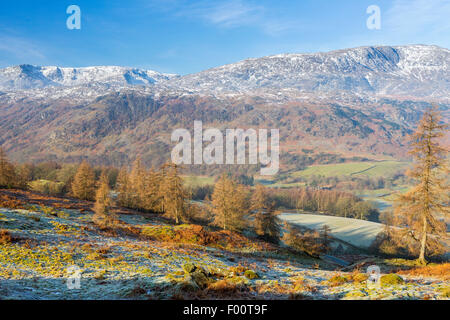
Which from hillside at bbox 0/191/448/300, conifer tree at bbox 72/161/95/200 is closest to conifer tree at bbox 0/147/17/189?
conifer tree at bbox 72/161/95/200

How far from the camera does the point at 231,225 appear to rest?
5550 cm

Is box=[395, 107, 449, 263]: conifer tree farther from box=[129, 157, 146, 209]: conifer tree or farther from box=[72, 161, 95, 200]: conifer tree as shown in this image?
box=[72, 161, 95, 200]: conifer tree

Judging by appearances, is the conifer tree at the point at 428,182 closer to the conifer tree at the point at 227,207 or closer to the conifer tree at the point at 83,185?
the conifer tree at the point at 227,207

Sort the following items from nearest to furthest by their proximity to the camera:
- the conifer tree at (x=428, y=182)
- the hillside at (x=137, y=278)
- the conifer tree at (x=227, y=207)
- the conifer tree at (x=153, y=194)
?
the hillside at (x=137, y=278) → the conifer tree at (x=428, y=182) → the conifer tree at (x=227, y=207) → the conifer tree at (x=153, y=194)

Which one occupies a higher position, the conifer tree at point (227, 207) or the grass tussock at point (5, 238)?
the grass tussock at point (5, 238)

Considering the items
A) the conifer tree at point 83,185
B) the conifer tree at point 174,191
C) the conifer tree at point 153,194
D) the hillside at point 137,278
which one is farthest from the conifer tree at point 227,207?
the conifer tree at point 83,185

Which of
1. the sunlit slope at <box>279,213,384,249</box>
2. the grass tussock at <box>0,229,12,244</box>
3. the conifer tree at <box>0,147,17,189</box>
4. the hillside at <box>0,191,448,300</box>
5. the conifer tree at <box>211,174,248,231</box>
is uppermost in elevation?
the conifer tree at <box>0,147,17,189</box>

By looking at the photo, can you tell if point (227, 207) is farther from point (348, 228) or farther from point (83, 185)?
point (348, 228)

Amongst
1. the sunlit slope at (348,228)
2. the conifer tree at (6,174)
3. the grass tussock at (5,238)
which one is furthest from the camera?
the sunlit slope at (348,228)

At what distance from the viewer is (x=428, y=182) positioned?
27.3 metres

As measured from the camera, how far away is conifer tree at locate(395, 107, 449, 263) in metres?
26.8

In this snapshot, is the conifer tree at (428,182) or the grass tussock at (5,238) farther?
the conifer tree at (428,182)

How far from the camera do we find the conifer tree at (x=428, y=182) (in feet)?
88.1
